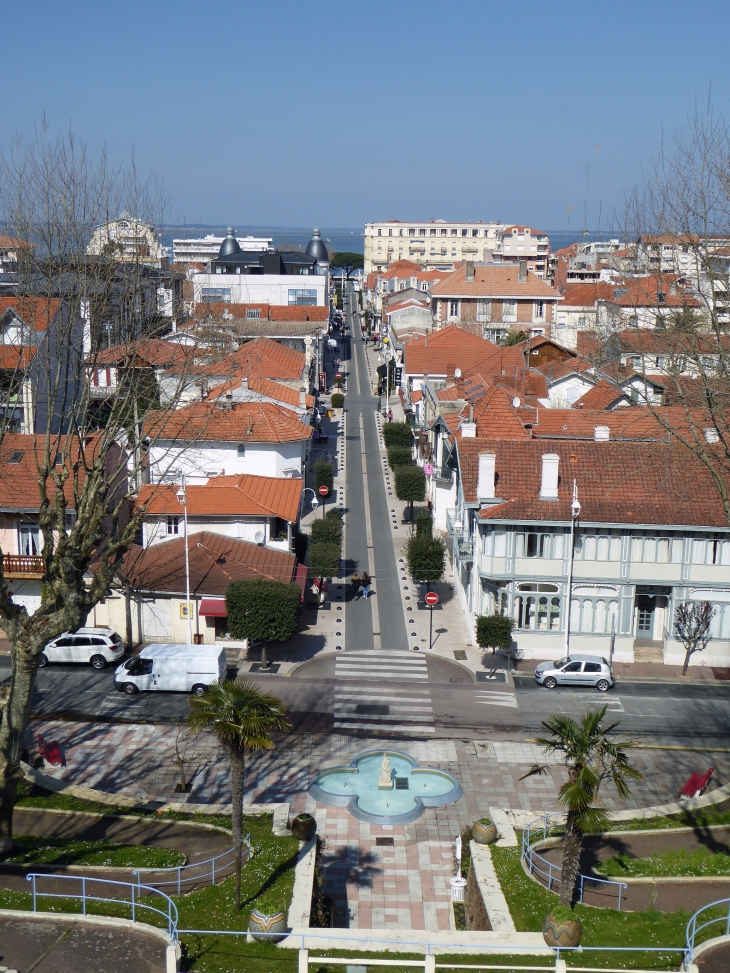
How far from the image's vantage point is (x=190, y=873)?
2133cm

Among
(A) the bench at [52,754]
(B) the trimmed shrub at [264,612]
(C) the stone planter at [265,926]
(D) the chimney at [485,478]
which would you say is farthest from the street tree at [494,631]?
(C) the stone planter at [265,926]

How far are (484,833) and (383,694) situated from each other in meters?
11.8

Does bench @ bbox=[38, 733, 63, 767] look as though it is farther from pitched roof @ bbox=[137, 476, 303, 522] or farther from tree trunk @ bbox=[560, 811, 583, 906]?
tree trunk @ bbox=[560, 811, 583, 906]

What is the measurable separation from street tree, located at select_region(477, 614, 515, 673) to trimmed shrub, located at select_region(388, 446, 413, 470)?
27886 mm

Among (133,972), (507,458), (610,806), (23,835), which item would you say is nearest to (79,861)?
(23,835)

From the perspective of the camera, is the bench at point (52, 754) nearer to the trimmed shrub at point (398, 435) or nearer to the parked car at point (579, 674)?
the parked car at point (579, 674)

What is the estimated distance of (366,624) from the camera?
4097 centimetres

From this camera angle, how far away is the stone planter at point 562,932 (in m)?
17.6

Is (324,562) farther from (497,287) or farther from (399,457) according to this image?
(497,287)

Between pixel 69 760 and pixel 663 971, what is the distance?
18764 millimetres

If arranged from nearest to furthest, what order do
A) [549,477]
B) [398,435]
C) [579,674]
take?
[579,674]
[549,477]
[398,435]

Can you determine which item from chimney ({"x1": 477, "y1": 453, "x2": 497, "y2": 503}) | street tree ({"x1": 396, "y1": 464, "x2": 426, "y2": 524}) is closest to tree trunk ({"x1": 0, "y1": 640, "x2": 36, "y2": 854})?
chimney ({"x1": 477, "y1": 453, "x2": 497, "y2": 503})

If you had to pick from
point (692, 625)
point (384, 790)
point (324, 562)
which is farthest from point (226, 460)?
point (384, 790)

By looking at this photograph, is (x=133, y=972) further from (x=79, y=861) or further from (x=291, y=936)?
(x=79, y=861)
